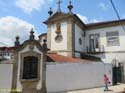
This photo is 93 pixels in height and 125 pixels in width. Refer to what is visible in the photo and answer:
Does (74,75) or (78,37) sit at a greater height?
(78,37)

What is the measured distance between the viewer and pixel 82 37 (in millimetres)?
27281

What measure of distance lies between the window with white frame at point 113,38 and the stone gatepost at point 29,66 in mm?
11795

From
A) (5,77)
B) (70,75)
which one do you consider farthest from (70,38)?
(5,77)

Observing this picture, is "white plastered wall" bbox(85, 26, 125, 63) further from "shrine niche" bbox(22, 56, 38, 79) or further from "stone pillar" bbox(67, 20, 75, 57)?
"shrine niche" bbox(22, 56, 38, 79)

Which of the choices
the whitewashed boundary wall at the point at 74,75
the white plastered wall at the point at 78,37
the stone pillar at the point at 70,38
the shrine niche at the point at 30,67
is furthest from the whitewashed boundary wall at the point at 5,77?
the white plastered wall at the point at 78,37

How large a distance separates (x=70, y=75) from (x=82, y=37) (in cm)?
971

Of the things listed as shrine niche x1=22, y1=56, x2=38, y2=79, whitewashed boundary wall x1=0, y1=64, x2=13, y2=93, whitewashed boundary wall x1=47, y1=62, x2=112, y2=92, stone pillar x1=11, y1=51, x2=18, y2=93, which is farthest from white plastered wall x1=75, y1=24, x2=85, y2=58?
whitewashed boundary wall x1=0, y1=64, x2=13, y2=93

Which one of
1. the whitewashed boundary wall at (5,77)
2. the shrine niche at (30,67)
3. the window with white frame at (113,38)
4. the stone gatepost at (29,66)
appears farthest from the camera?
the window with white frame at (113,38)

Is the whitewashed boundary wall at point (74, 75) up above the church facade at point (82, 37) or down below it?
below

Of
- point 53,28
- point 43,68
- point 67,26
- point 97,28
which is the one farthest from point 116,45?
point 43,68

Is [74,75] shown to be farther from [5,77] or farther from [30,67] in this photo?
[5,77]

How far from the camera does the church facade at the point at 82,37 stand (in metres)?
24.3

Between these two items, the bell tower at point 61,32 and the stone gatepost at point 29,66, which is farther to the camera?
the bell tower at point 61,32

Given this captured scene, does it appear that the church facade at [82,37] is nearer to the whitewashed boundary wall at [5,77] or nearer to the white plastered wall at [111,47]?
the white plastered wall at [111,47]
